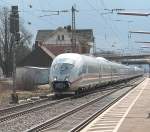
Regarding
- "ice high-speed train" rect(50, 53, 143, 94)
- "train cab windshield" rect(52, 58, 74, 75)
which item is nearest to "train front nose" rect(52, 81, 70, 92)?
"ice high-speed train" rect(50, 53, 143, 94)

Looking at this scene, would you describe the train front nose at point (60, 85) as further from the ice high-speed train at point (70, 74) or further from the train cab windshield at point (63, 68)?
the train cab windshield at point (63, 68)

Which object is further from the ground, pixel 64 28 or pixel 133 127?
pixel 64 28

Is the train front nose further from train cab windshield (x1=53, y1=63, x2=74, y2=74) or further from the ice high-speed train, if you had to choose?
train cab windshield (x1=53, y1=63, x2=74, y2=74)

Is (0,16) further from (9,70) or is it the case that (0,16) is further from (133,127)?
(133,127)

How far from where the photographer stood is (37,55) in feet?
344

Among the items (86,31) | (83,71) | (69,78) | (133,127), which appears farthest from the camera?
(86,31)

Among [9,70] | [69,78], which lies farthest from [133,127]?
[9,70]

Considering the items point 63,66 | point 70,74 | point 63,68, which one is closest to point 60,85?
point 70,74

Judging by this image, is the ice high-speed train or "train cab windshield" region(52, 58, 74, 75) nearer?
the ice high-speed train

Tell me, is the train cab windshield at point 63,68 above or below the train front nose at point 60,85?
above

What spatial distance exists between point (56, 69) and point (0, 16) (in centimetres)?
6006

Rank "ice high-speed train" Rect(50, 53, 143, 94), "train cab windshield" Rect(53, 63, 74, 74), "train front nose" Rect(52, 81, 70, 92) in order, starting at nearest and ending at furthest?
"train front nose" Rect(52, 81, 70, 92) < "ice high-speed train" Rect(50, 53, 143, 94) < "train cab windshield" Rect(53, 63, 74, 74)

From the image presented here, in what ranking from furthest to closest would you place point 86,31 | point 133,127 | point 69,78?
point 86,31 < point 69,78 < point 133,127

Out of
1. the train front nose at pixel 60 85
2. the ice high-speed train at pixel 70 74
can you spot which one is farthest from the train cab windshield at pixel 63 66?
the train front nose at pixel 60 85
